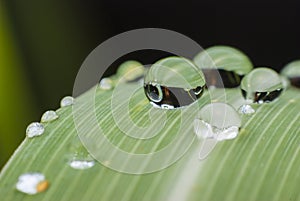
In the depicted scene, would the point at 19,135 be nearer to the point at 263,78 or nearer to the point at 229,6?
the point at 263,78

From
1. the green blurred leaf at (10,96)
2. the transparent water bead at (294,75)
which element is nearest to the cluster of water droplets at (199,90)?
the transparent water bead at (294,75)

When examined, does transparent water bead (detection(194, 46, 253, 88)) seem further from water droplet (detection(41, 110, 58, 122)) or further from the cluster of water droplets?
water droplet (detection(41, 110, 58, 122))

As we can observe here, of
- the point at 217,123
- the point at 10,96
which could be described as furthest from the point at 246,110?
the point at 10,96

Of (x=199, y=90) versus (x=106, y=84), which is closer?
(x=199, y=90)

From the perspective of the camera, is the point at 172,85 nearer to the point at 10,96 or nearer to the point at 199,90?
the point at 199,90

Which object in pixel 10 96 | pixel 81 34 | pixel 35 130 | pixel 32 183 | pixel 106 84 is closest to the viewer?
pixel 32 183
